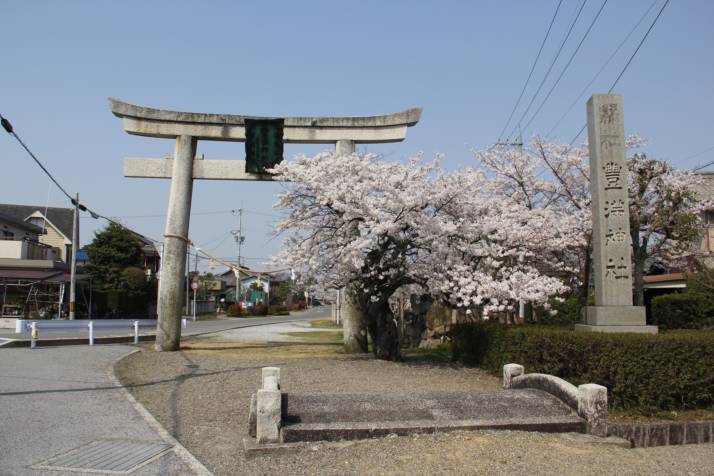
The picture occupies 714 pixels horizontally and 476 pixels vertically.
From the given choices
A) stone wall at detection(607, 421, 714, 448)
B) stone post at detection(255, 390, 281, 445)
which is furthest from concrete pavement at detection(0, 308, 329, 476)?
stone wall at detection(607, 421, 714, 448)

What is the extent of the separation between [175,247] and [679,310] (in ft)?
50.9

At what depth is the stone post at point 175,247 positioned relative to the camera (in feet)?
53.4

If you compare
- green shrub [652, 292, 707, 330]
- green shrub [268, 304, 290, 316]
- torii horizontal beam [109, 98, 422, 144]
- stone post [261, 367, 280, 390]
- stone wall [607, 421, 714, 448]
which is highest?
torii horizontal beam [109, 98, 422, 144]

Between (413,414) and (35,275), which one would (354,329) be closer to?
(413,414)

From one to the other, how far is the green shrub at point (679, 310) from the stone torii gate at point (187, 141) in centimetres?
987

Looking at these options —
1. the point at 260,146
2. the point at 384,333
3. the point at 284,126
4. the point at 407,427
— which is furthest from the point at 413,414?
the point at 284,126

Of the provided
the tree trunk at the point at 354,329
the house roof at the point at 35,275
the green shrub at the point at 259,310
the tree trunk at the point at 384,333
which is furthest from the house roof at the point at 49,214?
the tree trunk at the point at 384,333

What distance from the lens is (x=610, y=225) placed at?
34.4 feet

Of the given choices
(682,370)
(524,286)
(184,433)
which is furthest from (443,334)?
(184,433)

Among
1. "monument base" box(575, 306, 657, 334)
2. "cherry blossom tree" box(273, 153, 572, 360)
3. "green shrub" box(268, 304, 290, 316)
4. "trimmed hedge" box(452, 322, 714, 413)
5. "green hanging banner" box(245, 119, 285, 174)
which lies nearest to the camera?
"trimmed hedge" box(452, 322, 714, 413)

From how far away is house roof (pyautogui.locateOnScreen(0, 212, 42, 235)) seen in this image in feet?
121

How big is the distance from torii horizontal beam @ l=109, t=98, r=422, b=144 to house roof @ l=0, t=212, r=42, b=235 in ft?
84.3

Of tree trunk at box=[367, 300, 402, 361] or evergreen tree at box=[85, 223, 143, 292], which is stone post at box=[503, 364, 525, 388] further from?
evergreen tree at box=[85, 223, 143, 292]

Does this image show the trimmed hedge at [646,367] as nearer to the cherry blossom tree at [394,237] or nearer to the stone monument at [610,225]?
the stone monument at [610,225]
